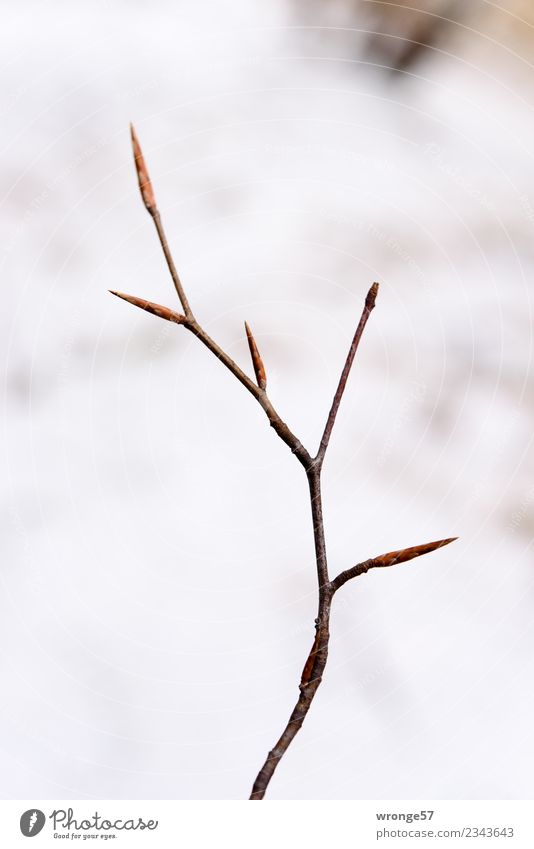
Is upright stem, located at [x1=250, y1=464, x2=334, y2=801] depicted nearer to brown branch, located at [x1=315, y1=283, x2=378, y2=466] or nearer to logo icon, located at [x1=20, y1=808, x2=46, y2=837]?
brown branch, located at [x1=315, y1=283, x2=378, y2=466]

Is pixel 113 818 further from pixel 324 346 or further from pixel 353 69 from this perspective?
pixel 353 69

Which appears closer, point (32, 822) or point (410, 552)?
point (410, 552)

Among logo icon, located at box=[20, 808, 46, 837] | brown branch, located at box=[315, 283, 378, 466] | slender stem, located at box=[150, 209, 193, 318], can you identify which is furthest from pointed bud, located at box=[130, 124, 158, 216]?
logo icon, located at box=[20, 808, 46, 837]

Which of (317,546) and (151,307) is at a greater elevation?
(151,307)

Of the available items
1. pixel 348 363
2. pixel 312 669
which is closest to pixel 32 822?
pixel 312 669

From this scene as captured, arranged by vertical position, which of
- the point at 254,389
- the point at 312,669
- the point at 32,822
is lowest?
the point at 32,822

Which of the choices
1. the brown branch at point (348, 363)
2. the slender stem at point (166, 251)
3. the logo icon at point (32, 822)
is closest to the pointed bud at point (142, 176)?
the slender stem at point (166, 251)

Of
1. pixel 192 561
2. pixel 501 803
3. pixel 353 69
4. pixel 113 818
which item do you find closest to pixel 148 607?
pixel 192 561

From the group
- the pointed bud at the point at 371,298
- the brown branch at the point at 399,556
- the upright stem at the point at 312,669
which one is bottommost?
the upright stem at the point at 312,669

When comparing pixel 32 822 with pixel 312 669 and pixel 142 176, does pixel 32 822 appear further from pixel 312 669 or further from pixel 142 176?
pixel 142 176

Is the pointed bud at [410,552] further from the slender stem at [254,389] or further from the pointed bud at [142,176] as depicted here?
the pointed bud at [142,176]
